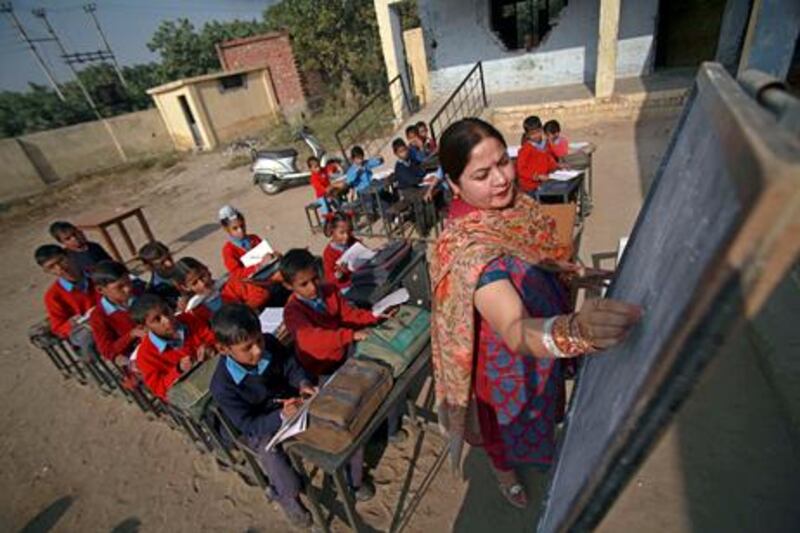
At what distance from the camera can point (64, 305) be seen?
3.83m

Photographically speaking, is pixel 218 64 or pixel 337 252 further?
pixel 218 64

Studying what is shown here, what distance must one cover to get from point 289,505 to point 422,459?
0.88m

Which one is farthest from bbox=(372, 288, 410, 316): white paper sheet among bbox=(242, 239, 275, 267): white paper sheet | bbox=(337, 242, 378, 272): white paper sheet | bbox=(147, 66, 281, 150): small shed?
bbox=(147, 66, 281, 150): small shed

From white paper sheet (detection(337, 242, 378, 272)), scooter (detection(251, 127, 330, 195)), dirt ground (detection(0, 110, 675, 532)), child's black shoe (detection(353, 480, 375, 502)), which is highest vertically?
white paper sheet (detection(337, 242, 378, 272))

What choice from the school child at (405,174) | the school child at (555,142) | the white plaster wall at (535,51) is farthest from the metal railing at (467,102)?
the school child at (555,142)

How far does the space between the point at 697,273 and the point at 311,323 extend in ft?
7.49

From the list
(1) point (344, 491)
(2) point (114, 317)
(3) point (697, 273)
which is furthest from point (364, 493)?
(3) point (697, 273)

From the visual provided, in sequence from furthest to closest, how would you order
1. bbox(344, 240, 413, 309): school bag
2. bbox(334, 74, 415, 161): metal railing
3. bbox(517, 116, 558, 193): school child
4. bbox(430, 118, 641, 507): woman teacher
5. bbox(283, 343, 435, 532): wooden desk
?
bbox(334, 74, 415, 161): metal railing → bbox(517, 116, 558, 193): school child → bbox(344, 240, 413, 309): school bag → bbox(283, 343, 435, 532): wooden desk → bbox(430, 118, 641, 507): woman teacher

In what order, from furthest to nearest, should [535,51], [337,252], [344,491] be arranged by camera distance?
[535,51] < [337,252] < [344,491]

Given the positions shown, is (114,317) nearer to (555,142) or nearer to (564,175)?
(564,175)

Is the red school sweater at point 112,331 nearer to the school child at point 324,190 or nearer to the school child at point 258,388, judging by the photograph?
the school child at point 258,388

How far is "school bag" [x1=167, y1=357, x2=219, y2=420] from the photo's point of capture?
2260 millimetres

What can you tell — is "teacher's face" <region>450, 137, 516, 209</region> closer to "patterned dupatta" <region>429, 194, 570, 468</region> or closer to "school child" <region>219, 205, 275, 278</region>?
"patterned dupatta" <region>429, 194, 570, 468</region>

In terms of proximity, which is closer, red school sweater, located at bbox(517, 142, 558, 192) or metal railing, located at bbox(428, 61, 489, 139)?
red school sweater, located at bbox(517, 142, 558, 192)
